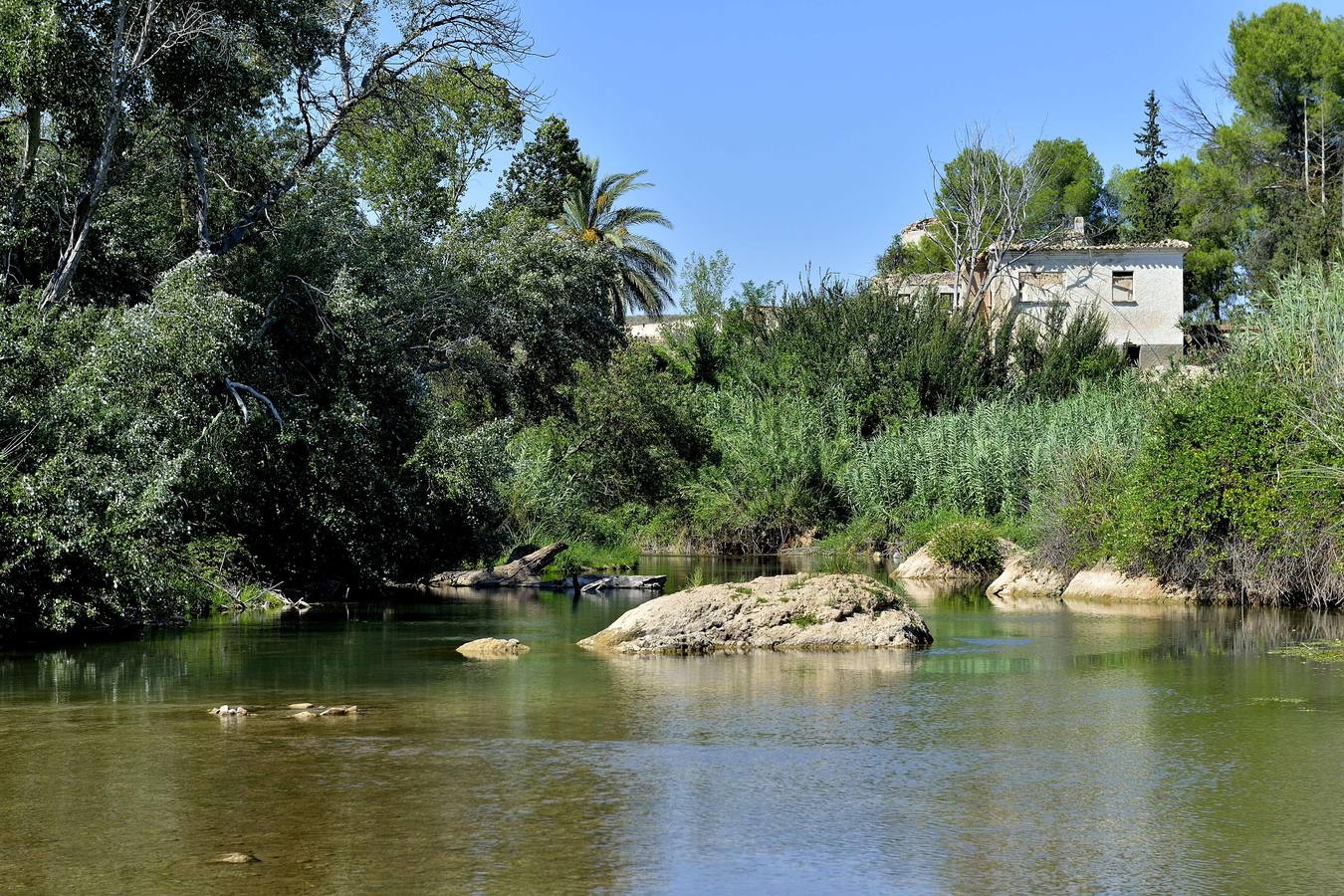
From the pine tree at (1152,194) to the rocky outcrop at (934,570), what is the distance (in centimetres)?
3067

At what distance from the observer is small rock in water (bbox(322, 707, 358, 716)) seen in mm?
12664

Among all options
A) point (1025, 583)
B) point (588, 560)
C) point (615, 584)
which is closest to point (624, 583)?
point (615, 584)

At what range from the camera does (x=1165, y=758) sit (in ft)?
35.4

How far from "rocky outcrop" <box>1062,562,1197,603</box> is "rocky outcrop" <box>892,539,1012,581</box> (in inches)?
176

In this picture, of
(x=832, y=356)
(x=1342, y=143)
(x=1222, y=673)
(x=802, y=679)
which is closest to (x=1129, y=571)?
(x=1222, y=673)

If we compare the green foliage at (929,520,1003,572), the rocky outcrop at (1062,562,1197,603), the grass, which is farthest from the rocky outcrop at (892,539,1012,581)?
the grass

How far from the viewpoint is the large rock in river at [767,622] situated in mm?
17734

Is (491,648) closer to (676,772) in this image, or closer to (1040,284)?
(676,772)

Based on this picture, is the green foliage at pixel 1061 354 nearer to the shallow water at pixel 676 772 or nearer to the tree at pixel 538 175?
the tree at pixel 538 175

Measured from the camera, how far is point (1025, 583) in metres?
27.5

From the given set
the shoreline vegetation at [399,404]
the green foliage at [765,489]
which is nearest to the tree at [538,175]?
the shoreline vegetation at [399,404]

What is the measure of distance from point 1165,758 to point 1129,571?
15.7 meters

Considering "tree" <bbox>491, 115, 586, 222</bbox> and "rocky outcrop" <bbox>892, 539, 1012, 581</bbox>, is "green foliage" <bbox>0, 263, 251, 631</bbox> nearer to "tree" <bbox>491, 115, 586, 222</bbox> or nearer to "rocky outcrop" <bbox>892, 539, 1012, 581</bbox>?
"rocky outcrop" <bbox>892, 539, 1012, 581</bbox>

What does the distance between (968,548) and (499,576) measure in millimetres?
10455
